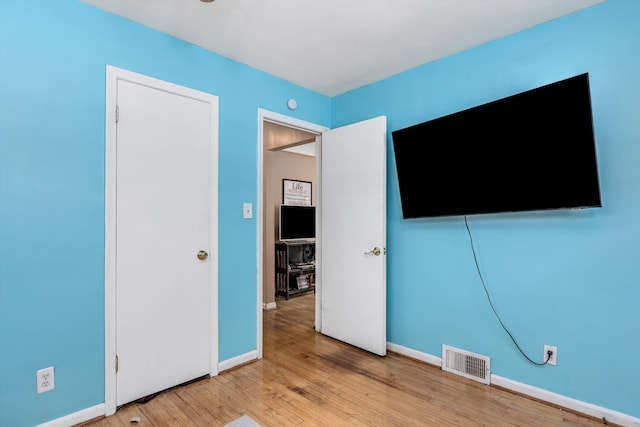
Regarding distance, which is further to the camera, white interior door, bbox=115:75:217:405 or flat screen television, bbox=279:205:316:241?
flat screen television, bbox=279:205:316:241

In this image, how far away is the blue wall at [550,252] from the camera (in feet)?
6.17

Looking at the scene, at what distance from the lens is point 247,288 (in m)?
2.79

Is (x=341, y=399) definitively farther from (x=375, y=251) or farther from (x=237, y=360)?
(x=375, y=251)

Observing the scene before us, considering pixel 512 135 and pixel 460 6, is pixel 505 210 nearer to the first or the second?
pixel 512 135

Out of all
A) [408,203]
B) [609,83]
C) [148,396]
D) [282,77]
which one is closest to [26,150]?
[148,396]

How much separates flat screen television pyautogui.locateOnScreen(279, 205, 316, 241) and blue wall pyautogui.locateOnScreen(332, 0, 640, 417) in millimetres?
2683

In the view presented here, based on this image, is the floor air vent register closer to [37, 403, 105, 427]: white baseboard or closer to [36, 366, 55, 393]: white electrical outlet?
[37, 403, 105, 427]: white baseboard

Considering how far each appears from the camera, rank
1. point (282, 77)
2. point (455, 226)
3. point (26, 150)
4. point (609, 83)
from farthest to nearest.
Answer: point (282, 77), point (455, 226), point (609, 83), point (26, 150)

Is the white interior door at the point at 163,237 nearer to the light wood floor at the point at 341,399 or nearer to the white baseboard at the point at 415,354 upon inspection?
the light wood floor at the point at 341,399

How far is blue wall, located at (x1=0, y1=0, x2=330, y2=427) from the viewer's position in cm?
173

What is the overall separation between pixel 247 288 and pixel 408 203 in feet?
5.17

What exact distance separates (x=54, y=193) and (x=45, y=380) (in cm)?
107

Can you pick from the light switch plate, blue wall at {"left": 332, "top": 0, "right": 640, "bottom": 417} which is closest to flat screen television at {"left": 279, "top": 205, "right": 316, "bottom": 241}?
the light switch plate

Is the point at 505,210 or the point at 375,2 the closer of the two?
the point at 375,2
